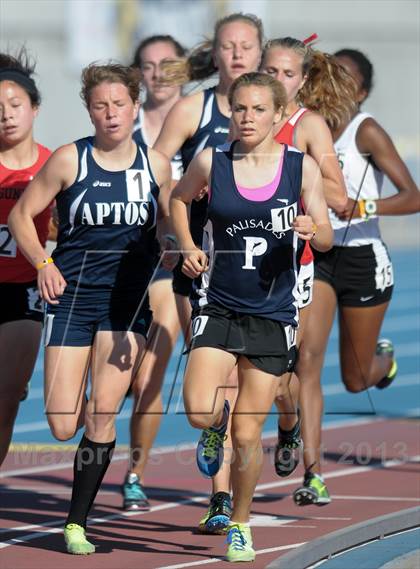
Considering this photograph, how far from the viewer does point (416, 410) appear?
1257cm

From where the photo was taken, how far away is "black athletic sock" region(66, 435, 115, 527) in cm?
698

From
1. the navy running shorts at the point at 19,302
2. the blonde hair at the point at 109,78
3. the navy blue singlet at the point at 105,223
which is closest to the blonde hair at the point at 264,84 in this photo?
the blonde hair at the point at 109,78

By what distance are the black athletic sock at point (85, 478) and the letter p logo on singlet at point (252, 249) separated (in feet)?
3.95

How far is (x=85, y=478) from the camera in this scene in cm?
701

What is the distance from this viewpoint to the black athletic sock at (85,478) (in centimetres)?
698

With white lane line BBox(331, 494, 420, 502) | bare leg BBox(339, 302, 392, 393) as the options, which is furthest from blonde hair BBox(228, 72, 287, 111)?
white lane line BBox(331, 494, 420, 502)

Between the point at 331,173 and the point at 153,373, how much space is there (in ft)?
6.42

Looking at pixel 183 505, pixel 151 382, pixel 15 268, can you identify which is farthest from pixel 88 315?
pixel 183 505

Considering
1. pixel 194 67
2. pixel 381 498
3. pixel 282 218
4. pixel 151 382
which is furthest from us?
pixel 194 67

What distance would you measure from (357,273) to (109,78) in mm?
2392

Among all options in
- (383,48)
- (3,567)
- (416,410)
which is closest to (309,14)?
(383,48)

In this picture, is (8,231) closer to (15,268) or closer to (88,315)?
(15,268)

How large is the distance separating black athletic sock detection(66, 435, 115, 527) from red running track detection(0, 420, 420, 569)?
0.21 m

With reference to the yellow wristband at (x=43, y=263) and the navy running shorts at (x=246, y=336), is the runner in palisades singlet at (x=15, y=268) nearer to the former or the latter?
the yellow wristband at (x=43, y=263)
